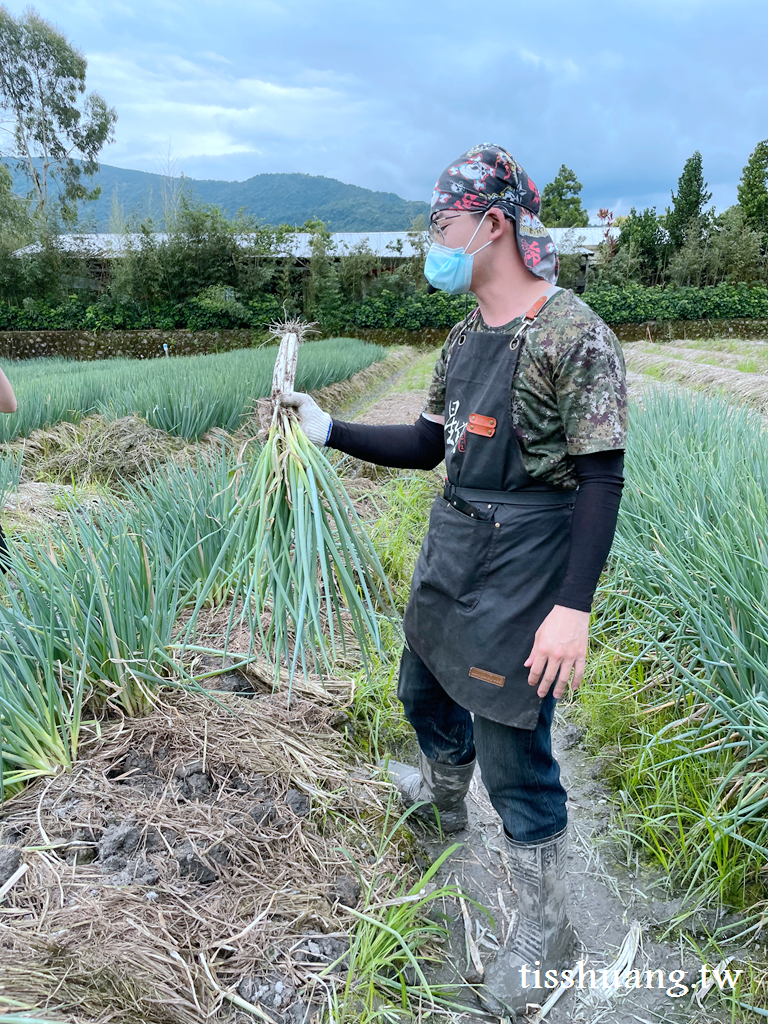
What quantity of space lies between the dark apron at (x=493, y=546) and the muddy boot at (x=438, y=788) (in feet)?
1.26

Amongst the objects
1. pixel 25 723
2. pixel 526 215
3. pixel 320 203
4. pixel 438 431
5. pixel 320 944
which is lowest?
pixel 320 944

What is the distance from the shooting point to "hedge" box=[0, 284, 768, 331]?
762 inches

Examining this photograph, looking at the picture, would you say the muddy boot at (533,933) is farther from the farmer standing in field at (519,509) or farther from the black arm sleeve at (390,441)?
the black arm sleeve at (390,441)

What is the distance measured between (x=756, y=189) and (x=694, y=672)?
2838 centimetres

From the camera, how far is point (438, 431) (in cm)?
155

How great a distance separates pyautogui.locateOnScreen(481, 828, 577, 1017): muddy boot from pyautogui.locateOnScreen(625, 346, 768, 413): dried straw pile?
3.96m

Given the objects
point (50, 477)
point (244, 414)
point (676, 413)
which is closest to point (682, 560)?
point (676, 413)

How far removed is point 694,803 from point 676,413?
2287 mm

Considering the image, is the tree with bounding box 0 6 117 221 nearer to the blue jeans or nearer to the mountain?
the blue jeans

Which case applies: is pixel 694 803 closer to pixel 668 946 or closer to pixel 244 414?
pixel 668 946

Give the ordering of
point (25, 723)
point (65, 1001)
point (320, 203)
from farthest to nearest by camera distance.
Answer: point (320, 203) < point (25, 723) < point (65, 1001)

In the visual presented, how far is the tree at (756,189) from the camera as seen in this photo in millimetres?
23734

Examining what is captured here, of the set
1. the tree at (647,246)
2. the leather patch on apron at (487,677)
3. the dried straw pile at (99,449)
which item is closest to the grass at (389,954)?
the leather patch on apron at (487,677)

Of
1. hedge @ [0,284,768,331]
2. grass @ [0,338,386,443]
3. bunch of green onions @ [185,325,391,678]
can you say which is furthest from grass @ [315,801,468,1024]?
hedge @ [0,284,768,331]
